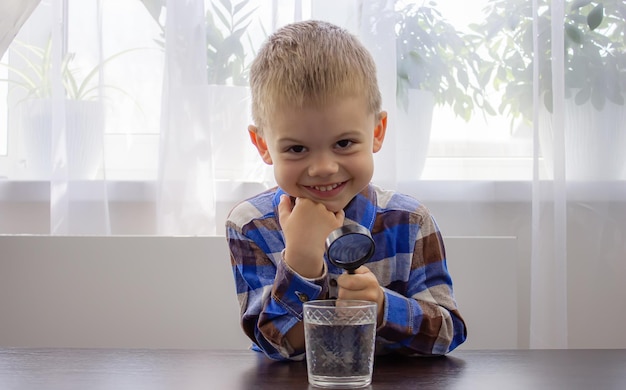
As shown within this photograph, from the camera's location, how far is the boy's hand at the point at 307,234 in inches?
36.6

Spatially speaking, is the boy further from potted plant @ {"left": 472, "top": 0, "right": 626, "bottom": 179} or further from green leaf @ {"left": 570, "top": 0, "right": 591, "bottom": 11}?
green leaf @ {"left": 570, "top": 0, "right": 591, "bottom": 11}

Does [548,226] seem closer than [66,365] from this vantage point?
No

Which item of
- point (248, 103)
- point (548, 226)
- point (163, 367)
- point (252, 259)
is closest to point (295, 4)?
point (248, 103)

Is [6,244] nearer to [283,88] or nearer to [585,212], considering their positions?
[283,88]

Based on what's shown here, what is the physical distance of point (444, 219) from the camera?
1892 millimetres

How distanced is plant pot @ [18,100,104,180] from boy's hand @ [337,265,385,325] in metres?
1.08

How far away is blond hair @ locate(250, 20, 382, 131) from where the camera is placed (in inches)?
37.6

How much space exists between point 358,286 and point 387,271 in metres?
0.24

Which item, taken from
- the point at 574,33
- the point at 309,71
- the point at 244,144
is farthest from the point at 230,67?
the point at 309,71

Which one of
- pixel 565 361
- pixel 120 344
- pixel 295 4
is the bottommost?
pixel 120 344

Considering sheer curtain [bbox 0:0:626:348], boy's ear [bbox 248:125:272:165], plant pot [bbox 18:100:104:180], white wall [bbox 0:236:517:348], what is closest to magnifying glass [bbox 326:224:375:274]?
boy's ear [bbox 248:125:272:165]

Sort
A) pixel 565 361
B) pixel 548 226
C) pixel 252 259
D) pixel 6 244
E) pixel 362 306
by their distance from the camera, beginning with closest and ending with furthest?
pixel 362 306, pixel 565 361, pixel 252 259, pixel 6 244, pixel 548 226

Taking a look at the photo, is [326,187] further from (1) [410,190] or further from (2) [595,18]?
(2) [595,18]

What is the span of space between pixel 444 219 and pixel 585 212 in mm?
328
